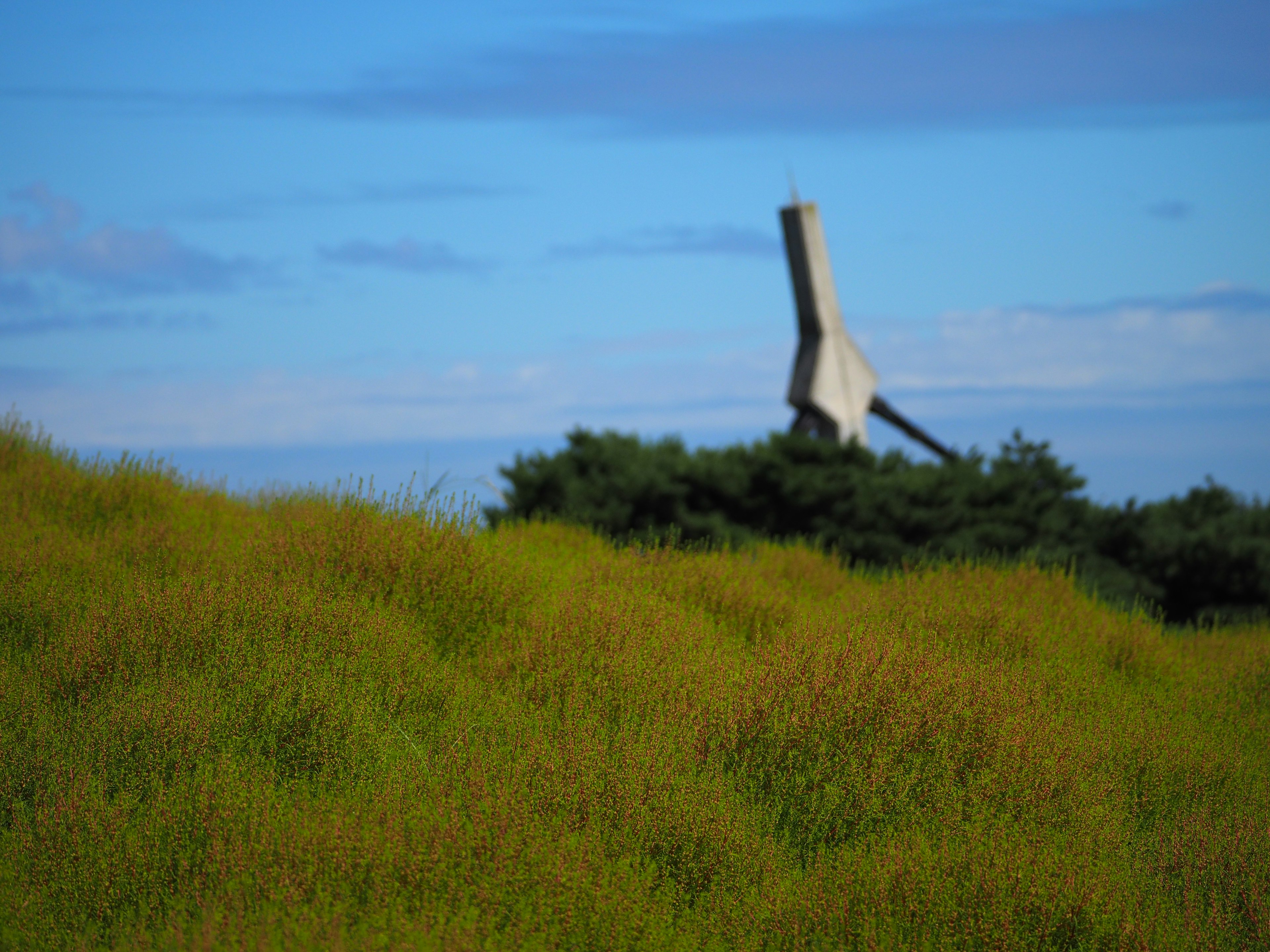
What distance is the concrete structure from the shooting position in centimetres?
1380

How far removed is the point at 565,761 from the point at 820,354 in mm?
10295

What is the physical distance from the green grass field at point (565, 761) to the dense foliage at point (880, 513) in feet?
19.2

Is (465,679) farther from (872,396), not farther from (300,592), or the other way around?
(872,396)

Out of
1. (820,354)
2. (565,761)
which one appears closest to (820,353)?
(820,354)

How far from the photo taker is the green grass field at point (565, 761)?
12.0 feet

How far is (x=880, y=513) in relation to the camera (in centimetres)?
1365

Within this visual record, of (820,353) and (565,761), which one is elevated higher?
(820,353)

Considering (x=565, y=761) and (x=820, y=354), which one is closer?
(x=565, y=761)

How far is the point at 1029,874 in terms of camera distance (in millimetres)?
3920

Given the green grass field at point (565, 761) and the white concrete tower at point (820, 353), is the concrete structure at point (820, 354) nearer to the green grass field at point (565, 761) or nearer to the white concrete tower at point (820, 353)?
the white concrete tower at point (820, 353)

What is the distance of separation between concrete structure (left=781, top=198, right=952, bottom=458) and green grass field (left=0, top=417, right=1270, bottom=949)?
6961mm

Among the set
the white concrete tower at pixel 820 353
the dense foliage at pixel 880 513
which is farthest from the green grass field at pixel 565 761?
the white concrete tower at pixel 820 353

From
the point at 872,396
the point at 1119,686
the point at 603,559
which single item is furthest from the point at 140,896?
the point at 872,396

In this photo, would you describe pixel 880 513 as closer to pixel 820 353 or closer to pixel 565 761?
pixel 820 353
